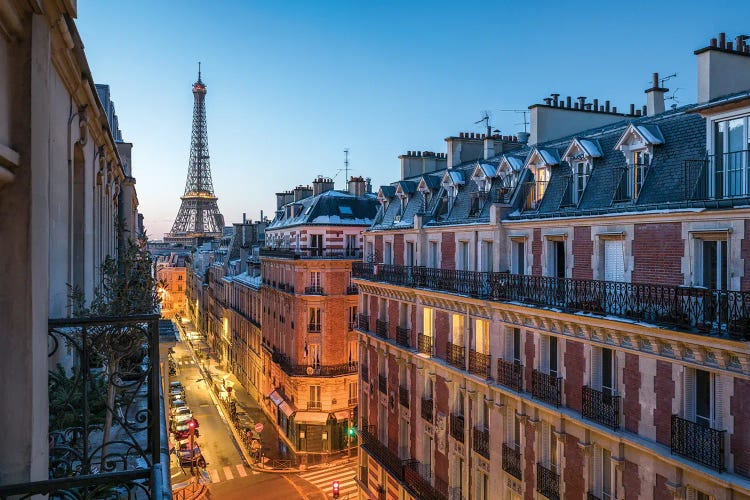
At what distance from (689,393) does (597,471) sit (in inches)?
173

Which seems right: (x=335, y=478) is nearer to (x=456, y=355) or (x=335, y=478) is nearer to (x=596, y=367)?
(x=456, y=355)

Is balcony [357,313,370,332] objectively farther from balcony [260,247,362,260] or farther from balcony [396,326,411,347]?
balcony [260,247,362,260]

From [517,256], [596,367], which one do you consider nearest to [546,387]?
[596,367]

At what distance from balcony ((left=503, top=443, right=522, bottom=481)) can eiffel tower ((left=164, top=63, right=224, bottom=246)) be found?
507ft

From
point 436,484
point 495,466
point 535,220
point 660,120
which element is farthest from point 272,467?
point 660,120

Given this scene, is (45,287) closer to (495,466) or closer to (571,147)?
(571,147)

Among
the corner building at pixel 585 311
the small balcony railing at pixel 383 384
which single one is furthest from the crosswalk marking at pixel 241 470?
the small balcony railing at pixel 383 384

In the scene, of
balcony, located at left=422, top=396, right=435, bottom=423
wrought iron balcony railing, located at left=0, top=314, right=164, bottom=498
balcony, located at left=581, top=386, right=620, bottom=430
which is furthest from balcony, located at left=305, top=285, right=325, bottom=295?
wrought iron balcony railing, located at left=0, top=314, right=164, bottom=498

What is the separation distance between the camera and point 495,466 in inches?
881

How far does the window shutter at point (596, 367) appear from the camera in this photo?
58.3ft

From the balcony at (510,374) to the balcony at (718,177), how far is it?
8.89 metres

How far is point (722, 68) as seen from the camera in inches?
674

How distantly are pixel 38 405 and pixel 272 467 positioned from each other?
42.1 metres

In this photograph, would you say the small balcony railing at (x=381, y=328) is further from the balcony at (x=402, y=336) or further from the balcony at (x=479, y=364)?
the balcony at (x=479, y=364)
